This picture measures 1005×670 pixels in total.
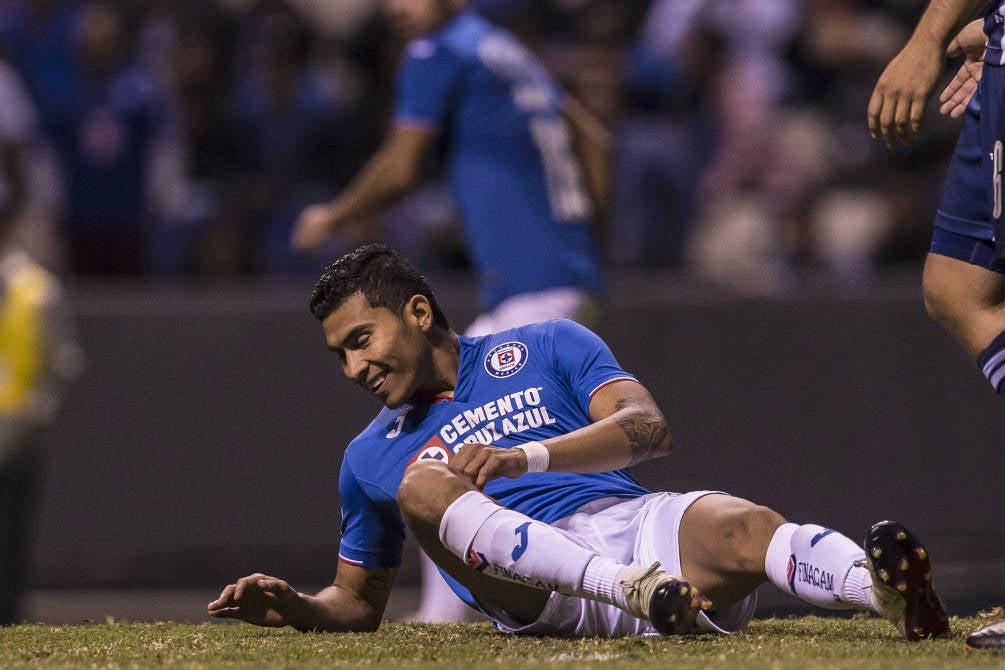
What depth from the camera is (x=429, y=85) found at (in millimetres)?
5754

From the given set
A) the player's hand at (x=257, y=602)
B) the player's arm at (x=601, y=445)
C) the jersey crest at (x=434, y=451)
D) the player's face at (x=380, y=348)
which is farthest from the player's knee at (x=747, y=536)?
the player's hand at (x=257, y=602)

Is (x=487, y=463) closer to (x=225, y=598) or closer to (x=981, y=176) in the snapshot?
(x=225, y=598)

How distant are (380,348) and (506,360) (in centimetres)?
32

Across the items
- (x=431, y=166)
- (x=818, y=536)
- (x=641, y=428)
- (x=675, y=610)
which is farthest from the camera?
(x=431, y=166)

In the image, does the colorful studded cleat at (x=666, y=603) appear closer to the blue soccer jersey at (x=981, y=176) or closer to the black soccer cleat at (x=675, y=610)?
the black soccer cleat at (x=675, y=610)

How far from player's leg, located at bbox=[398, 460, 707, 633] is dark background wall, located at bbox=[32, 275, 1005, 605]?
4283mm

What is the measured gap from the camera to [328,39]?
10.2m

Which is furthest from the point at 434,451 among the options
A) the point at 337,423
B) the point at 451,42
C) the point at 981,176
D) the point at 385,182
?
the point at 337,423

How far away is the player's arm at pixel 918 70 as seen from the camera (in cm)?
345

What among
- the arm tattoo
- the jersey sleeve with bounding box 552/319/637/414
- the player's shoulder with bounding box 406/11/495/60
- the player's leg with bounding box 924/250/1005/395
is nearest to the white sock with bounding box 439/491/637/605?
the arm tattoo

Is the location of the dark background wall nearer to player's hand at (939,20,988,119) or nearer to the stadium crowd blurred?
the stadium crowd blurred

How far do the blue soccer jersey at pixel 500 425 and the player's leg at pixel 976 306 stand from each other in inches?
30.1

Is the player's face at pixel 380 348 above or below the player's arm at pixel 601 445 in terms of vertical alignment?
above

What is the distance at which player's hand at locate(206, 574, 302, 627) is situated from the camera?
381 cm
